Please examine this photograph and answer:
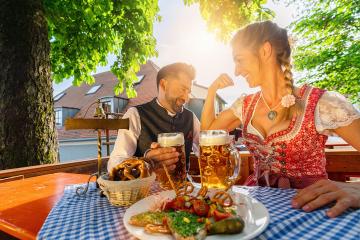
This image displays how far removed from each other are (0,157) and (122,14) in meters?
3.79

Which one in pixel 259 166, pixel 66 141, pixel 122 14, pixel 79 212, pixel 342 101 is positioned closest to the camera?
pixel 79 212

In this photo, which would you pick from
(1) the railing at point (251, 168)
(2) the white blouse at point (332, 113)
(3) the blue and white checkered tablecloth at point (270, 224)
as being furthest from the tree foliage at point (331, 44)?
(3) the blue and white checkered tablecloth at point (270, 224)

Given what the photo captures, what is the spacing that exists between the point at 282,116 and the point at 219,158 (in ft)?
1.89

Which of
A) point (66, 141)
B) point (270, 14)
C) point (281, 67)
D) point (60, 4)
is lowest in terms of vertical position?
point (66, 141)

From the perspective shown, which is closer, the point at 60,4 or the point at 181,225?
the point at 181,225

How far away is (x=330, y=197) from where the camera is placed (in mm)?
904

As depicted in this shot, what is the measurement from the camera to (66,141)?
1884 centimetres

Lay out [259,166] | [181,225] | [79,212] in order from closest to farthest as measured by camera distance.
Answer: [181,225] < [79,212] < [259,166]

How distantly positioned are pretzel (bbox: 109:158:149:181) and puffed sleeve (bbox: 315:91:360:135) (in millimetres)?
998

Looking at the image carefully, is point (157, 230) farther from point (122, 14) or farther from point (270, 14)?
point (122, 14)

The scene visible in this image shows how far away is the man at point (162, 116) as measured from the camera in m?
2.24

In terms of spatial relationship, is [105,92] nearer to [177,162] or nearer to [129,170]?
[177,162]

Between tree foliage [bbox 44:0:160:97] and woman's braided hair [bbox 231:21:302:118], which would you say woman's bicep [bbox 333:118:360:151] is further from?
tree foliage [bbox 44:0:160:97]

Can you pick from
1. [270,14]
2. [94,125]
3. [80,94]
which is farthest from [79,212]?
[80,94]
